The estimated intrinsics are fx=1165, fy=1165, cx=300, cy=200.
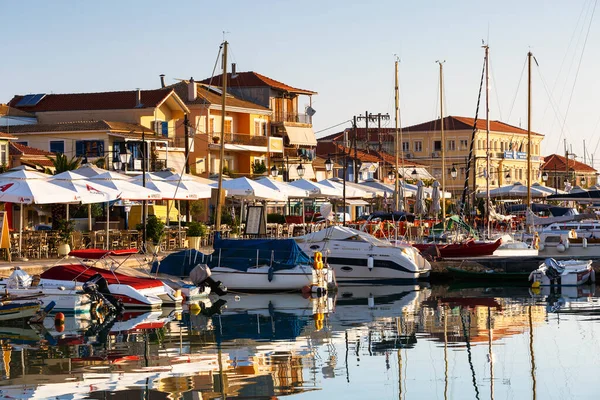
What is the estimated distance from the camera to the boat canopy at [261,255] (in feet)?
130

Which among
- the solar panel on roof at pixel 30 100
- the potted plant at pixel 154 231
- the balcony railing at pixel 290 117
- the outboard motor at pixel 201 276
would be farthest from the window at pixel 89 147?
the outboard motor at pixel 201 276

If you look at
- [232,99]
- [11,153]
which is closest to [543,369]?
[11,153]

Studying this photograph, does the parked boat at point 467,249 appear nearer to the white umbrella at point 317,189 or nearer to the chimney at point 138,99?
the white umbrella at point 317,189

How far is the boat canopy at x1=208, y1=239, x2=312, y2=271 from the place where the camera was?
39625 mm

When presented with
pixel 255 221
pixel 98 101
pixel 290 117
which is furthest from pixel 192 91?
pixel 255 221

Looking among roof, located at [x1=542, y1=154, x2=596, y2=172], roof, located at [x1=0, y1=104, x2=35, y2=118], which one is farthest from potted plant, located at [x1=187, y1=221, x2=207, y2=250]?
roof, located at [x1=542, y1=154, x2=596, y2=172]

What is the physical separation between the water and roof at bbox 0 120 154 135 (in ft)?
98.2

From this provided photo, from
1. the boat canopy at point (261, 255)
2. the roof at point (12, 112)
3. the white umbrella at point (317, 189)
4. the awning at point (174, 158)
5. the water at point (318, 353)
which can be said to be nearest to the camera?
the water at point (318, 353)

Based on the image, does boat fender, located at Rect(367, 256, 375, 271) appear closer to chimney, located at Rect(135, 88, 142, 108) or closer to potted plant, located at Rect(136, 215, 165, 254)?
potted plant, located at Rect(136, 215, 165, 254)

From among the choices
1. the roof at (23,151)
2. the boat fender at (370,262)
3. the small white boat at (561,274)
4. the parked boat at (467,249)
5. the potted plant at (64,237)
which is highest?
the roof at (23,151)

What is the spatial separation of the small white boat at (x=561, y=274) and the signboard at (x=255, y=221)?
10.6 m

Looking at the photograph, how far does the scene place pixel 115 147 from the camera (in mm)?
65688

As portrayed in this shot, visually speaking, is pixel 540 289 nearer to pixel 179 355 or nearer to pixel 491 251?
pixel 491 251

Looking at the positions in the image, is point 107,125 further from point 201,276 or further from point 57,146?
point 201,276
